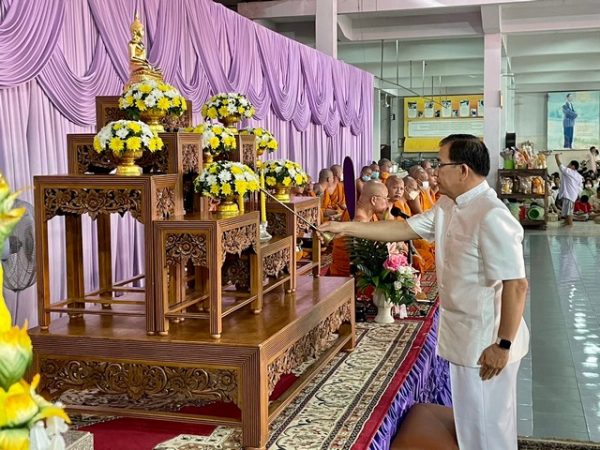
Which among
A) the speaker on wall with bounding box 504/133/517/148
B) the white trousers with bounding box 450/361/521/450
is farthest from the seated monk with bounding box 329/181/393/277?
the speaker on wall with bounding box 504/133/517/148

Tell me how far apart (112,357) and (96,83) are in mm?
2792

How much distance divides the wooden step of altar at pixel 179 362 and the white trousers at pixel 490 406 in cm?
65

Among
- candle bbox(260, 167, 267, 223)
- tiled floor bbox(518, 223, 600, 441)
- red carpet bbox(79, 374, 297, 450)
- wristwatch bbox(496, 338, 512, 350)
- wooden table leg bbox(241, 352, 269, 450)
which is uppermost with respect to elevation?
candle bbox(260, 167, 267, 223)

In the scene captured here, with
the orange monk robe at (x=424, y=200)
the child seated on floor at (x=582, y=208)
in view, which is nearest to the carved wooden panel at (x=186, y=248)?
the orange monk robe at (x=424, y=200)

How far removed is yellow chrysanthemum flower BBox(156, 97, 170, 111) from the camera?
2.87m

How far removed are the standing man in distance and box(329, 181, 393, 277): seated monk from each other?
79.9 ft

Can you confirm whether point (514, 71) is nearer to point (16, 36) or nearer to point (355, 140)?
point (355, 140)

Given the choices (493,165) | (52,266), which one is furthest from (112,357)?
(493,165)

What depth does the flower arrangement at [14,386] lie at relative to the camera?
751 mm

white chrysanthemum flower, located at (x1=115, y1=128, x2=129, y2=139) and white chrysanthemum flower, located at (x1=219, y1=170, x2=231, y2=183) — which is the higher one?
white chrysanthemum flower, located at (x1=115, y1=128, x2=129, y2=139)

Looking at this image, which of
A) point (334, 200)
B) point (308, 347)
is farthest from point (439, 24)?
point (308, 347)

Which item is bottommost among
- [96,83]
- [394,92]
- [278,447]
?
[278,447]

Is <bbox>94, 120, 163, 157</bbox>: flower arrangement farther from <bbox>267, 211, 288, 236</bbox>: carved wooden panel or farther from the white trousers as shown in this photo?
the white trousers

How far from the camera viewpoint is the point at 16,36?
4.10 meters
